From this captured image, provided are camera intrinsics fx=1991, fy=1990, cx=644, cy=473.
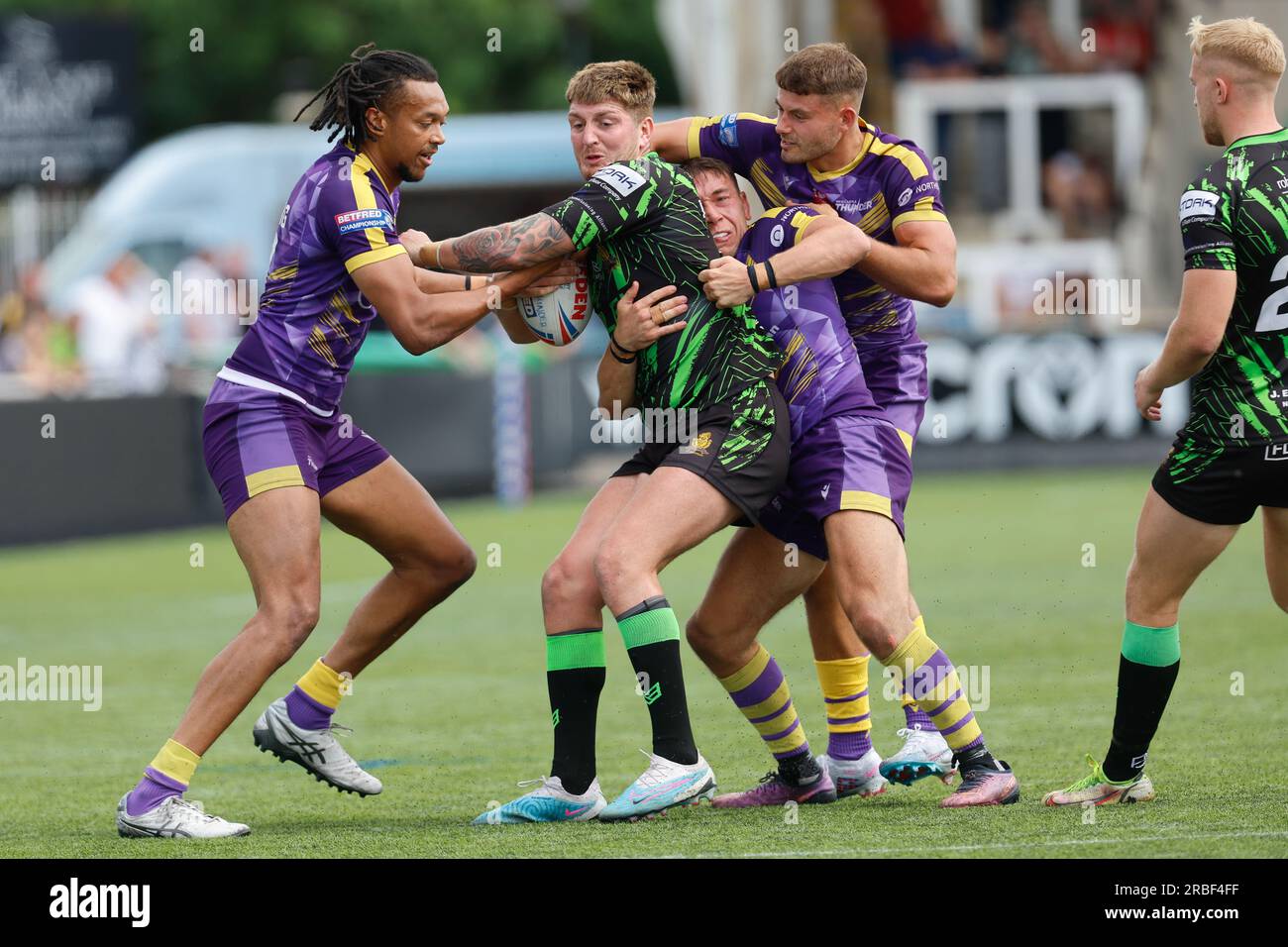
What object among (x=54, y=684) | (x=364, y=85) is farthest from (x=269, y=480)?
(x=54, y=684)

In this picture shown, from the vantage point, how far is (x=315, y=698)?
7.13 metres

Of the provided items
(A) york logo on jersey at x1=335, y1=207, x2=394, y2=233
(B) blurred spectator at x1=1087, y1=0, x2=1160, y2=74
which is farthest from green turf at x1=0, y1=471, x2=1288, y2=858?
(B) blurred spectator at x1=1087, y1=0, x2=1160, y2=74

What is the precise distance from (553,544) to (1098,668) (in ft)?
24.1

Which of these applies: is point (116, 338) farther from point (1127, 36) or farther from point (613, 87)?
point (1127, 36)

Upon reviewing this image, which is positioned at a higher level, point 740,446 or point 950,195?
point 950,195

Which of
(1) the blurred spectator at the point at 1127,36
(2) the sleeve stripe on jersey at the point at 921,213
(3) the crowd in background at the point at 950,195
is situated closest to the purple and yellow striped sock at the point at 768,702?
(2) the sleeve stripe on jersey at the point at 921,213

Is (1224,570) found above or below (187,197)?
below

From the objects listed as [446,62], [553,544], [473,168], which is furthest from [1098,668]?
[446,62]

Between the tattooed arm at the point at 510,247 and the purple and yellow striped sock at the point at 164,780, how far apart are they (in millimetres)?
1804

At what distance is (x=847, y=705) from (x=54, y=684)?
5.12 meters
